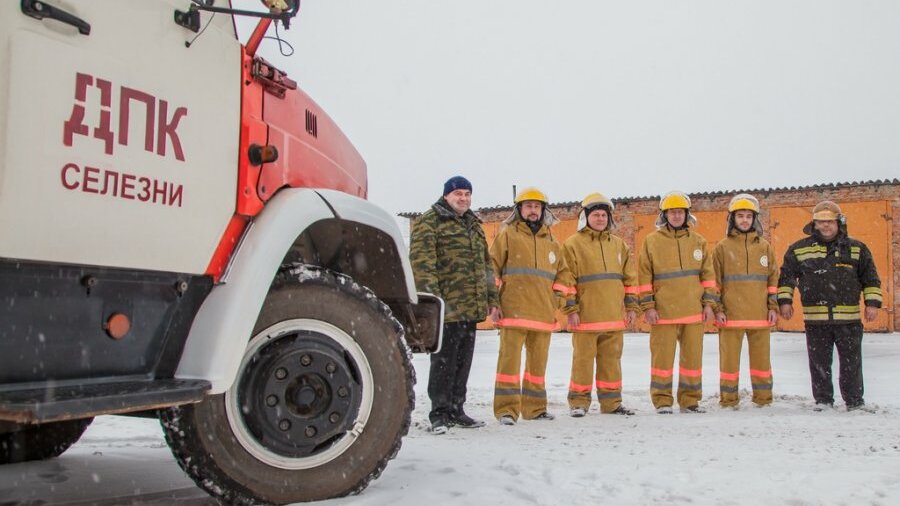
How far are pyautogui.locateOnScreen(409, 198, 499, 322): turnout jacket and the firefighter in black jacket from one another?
3.06m

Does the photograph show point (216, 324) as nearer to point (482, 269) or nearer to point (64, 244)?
point (64, 244)

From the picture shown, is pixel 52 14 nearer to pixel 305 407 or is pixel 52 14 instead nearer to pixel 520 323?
pixel 305 407

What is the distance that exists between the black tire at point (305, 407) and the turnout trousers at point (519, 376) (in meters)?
2.98

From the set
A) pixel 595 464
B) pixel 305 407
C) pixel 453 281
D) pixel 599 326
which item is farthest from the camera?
pixel 599 326

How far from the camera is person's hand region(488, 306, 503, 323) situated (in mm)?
5883

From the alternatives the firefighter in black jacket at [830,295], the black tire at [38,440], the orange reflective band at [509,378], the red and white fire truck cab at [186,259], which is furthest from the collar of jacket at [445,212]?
the firefighter in black jacket at [830,295]

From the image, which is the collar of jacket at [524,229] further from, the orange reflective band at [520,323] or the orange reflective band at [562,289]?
the orange reflective band at [520,323]

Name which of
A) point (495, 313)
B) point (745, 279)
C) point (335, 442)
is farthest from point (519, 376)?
point (335, 442)

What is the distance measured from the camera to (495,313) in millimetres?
5934

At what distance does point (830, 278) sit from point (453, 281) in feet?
11.7

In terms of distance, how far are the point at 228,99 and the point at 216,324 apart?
80 centimetres

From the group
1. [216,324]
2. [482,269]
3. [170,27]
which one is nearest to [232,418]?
[216,324]

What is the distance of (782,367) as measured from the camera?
9.99m

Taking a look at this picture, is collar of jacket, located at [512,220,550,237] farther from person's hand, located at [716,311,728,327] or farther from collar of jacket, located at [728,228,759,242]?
collar of jacket, located at [728,228,759,242]
